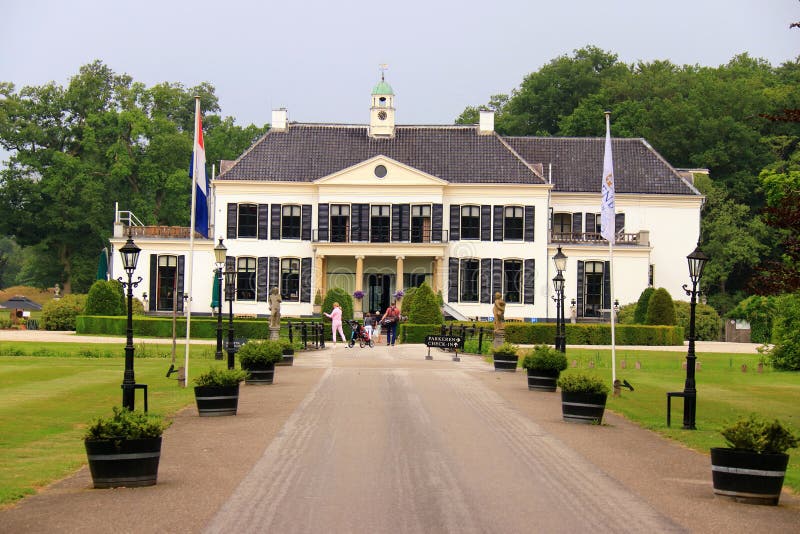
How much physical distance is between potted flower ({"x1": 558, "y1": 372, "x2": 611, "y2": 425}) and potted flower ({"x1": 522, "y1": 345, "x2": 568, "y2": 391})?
5844 mm

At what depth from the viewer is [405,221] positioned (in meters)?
62.7

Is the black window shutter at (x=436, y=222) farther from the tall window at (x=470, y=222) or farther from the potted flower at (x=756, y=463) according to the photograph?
the potted flower at (x=756, y=463)

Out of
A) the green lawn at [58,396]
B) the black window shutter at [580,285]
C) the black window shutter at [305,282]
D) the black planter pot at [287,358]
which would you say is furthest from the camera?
the black window shutter at [305,282]

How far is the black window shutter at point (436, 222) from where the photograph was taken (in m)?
62.7

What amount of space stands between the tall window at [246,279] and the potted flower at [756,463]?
52.2 metres

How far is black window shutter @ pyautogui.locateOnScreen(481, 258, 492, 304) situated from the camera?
62625 mm

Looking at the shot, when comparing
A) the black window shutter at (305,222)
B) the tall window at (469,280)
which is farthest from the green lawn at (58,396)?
the tall window at (469,280)

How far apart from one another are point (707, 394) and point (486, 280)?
36.4 metres

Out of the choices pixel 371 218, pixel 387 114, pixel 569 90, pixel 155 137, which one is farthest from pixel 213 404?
pixel 569 90

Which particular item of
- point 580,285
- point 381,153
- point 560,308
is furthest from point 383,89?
point 560,308

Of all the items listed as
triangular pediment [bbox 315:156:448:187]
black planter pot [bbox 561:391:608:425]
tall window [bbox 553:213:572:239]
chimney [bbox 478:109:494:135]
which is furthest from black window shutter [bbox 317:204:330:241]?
black planter pot [bbox 561:391:608:425]

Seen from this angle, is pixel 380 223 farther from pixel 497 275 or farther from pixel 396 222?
pixel 497 275

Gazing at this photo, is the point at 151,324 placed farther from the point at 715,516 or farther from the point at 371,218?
the point at 715,516

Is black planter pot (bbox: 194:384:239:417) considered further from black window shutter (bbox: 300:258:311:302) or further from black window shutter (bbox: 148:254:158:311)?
black window shutter (bbox: 148:254:158:311)
